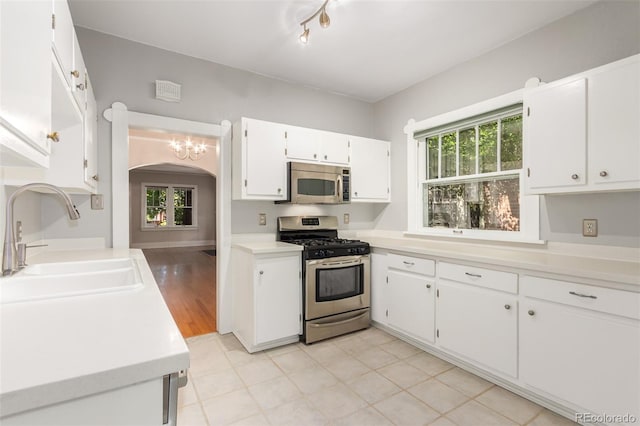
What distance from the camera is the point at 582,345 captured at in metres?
Result: 1.74

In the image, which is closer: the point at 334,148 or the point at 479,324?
the point at 479,324

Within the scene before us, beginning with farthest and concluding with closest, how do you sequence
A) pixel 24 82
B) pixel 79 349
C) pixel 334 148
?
pixel 334 148
pixel 24 82
pixel 79 349

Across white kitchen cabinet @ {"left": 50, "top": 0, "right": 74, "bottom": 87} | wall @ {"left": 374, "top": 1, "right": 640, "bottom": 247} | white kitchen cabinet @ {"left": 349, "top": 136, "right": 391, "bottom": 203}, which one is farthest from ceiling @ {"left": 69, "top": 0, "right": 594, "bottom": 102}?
white kitchen cabinet @ {"left": 50, "top": 0, "right": 74, "bottom": 87}

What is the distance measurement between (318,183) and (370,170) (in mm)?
769

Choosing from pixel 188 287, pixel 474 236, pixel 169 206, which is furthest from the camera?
pixel 169 206

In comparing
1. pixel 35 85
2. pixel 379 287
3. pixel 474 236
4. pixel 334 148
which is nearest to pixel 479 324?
pixel 474 236

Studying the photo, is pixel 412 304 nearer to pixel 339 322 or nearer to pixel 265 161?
pixel 339 322

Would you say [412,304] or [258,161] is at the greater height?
[258,161]

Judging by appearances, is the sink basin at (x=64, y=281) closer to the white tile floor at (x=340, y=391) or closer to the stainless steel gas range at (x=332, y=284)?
the white tile floor at (x=340, y=391)

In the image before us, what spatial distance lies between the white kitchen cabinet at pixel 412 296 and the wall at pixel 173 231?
8.65 m

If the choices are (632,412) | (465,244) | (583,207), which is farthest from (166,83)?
(632,412)

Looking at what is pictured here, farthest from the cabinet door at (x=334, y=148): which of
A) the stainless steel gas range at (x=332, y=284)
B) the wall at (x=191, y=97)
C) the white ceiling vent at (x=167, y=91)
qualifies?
the white ceiling vent at (x=167, y=91)

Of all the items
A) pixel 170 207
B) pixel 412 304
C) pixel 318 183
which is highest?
pixel 318 183

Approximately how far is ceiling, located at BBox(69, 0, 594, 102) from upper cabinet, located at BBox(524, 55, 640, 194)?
721mm
